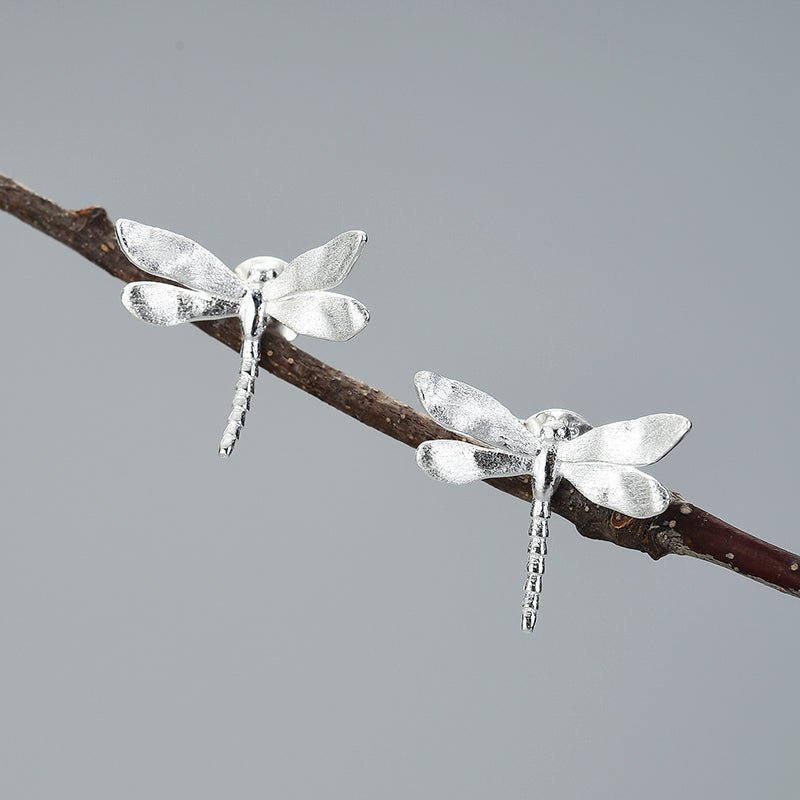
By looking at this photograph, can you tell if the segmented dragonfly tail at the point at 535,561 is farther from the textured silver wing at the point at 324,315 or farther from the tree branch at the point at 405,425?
the textured silver wing at the point at 324,315

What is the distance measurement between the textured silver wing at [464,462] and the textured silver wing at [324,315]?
15 cm

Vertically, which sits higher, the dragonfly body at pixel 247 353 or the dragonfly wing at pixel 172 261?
the dragonfly wing at pixel 172 261

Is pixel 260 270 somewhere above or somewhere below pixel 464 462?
above

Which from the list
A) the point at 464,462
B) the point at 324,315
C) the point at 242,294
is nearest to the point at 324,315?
the point at 324,315

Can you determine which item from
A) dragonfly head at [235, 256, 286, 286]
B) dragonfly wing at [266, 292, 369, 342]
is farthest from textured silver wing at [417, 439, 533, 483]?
dragonfly head at [235, 256, 286, 286]

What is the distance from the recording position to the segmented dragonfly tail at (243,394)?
1.21m

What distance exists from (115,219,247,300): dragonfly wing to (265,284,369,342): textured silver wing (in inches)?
2.6

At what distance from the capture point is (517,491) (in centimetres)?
114

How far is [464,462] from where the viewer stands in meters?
1.09

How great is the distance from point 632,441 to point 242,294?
0.43 metres

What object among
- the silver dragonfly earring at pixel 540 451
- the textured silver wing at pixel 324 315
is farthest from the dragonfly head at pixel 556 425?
the textured silver wing at pixel 324 315

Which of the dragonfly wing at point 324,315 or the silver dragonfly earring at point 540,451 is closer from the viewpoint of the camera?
the silver dragonfly earring at point 540,451

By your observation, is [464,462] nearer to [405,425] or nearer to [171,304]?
[405,425]

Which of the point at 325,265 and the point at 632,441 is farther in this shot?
the point at 325,265
